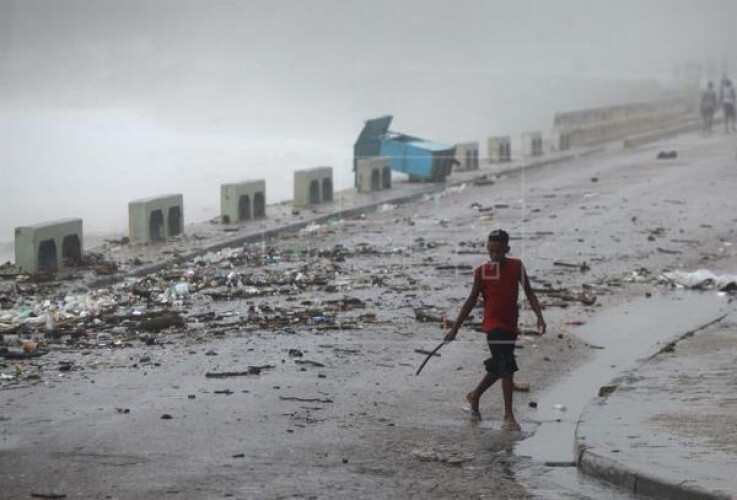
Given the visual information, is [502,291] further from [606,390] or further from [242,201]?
[242,201]

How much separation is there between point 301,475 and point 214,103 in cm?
8306

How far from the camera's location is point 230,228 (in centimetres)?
2222

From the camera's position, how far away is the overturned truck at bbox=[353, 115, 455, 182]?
3078 centimetres

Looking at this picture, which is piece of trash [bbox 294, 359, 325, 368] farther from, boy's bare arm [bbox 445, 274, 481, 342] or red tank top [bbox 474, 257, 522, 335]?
red tank top [bbox 474, 257, 522, 335]

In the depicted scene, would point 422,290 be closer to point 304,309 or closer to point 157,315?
point 304,309

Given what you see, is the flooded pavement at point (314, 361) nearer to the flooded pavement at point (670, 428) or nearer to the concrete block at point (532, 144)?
the flooded pavement at point (670, 428)

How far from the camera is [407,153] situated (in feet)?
103

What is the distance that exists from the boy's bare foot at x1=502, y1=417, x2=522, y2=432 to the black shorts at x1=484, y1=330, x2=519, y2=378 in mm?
297

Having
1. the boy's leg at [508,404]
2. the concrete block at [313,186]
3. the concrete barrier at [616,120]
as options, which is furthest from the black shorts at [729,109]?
the boy's leg at [508,404]

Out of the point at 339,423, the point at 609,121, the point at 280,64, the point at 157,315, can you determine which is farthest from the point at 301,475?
the point at 280,64

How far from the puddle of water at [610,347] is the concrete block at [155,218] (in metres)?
7.63

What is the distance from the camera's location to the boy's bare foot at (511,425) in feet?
31.5

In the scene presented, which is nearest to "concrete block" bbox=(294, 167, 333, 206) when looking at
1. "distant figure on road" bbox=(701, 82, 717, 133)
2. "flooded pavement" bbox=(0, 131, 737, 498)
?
"flooded pavement" bbox=(0, 131, 737, 498)

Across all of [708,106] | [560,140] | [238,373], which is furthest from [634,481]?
[708,106]
